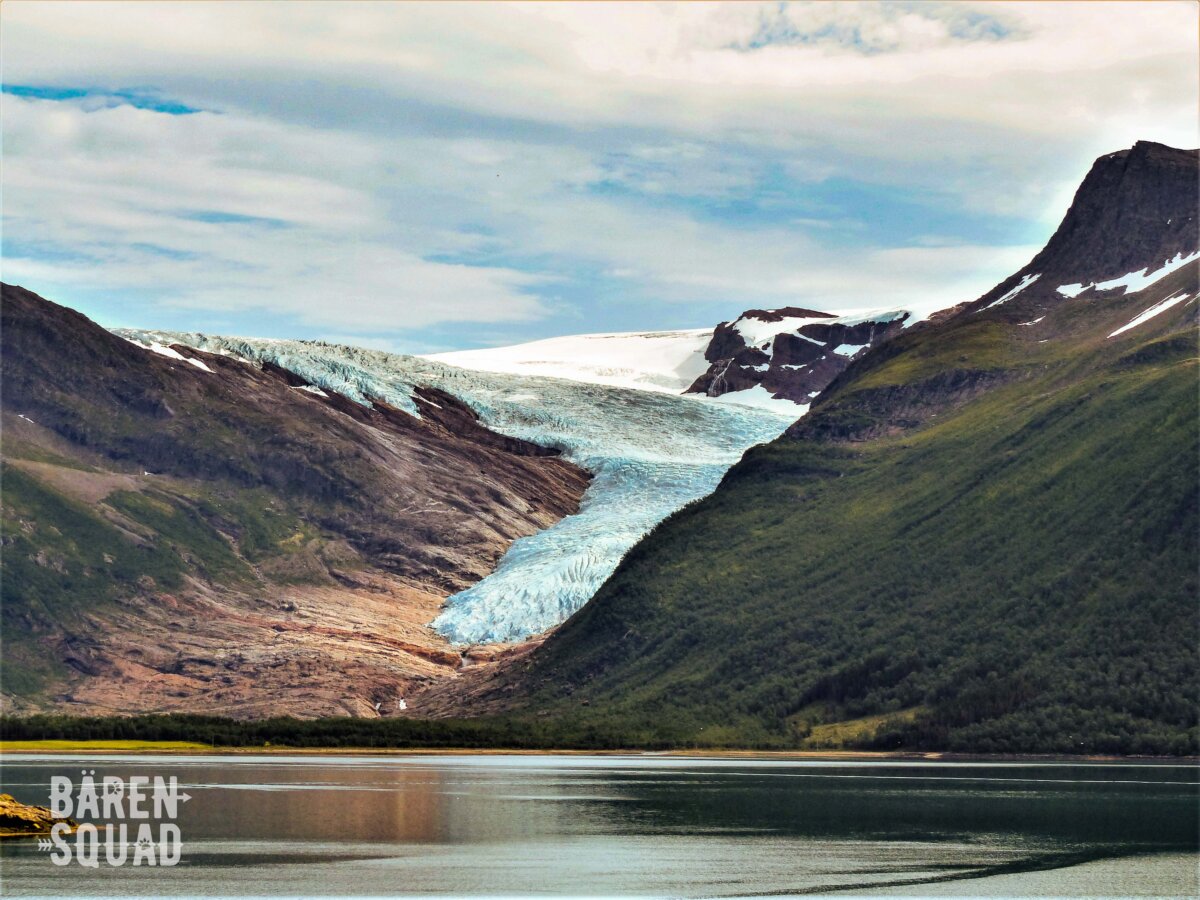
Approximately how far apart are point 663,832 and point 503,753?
73.8 m

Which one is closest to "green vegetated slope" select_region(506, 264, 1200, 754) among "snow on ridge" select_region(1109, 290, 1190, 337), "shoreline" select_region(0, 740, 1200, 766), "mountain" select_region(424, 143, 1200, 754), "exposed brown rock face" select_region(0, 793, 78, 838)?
"mountain" select_region(424, 143, 1200, 754)

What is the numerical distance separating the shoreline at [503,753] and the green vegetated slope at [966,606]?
4.99 feet

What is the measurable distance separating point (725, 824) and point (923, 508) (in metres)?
94.2

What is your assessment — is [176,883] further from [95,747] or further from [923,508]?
[923,508]

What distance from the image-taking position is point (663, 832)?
86062 millimetres

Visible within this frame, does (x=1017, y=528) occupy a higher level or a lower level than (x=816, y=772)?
higher

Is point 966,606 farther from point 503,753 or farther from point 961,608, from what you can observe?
point 503,753

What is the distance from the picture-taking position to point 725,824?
90812 millimetres

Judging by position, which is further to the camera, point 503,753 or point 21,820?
point 503,753

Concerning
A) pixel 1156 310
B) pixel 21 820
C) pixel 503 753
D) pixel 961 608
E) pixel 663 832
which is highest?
pixel 1156 310

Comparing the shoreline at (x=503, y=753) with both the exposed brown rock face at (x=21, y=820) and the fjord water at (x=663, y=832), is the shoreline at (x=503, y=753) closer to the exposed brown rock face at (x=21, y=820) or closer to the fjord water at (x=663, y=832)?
the fjord water at (x=663, y=832)

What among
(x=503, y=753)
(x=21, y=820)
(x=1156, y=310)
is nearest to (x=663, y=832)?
Result: (x=21, y=820)

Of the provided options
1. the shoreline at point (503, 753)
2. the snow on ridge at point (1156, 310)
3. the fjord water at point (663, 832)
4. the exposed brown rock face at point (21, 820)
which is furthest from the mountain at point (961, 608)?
the exposed brown rock face at point (21, 820)

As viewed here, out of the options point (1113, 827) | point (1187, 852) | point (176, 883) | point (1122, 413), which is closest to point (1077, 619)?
point (1122, 413)
